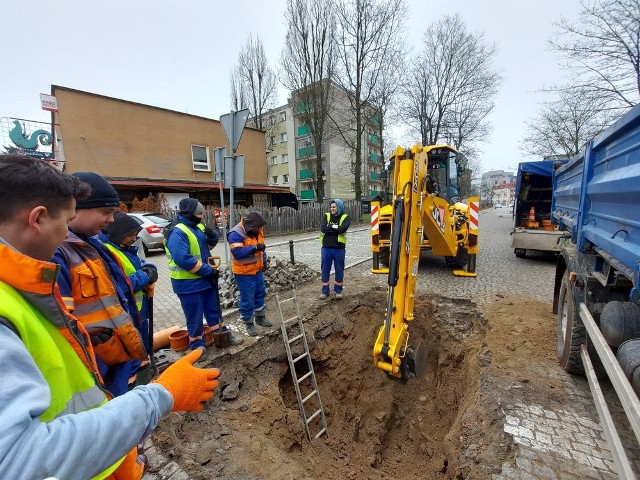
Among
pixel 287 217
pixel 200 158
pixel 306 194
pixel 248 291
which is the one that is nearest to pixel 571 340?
pixel 248 291

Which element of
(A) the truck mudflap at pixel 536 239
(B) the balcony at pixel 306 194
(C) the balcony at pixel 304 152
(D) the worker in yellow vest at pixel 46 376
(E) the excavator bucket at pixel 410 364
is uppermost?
(C) the balcony at pixel 304 152

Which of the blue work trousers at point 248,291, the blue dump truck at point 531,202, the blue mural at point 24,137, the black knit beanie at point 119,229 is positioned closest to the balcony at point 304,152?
the blue mural at point 24,137

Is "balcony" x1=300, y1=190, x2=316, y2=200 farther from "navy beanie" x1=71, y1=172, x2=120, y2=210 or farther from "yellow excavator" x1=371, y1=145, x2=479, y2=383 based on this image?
"navy beanie" x1=71, y1=172, x2=120, y2=210

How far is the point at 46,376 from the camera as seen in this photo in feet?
3.14

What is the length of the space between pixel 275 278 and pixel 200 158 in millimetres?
14986

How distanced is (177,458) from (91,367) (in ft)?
5.49

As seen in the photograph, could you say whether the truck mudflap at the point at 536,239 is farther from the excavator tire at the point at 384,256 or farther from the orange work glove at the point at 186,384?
the orange work glove at the point at 186,384

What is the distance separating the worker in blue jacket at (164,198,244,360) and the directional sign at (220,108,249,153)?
2216 mm

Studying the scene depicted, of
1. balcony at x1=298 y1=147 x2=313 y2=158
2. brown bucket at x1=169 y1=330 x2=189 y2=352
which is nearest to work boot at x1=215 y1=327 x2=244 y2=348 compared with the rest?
brown bucket at x1=169 y1=330 x2=189 y2=352

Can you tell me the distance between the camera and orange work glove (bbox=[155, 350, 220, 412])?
1260 mm

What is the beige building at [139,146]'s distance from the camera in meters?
14.5

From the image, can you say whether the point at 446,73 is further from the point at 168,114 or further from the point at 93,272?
the point at 93,272

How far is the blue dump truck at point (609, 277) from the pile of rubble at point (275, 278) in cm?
452

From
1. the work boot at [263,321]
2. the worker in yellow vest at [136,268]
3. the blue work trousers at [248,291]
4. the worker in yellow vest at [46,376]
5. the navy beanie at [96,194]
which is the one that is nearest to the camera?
the worker in yellow vest at [46,376]
